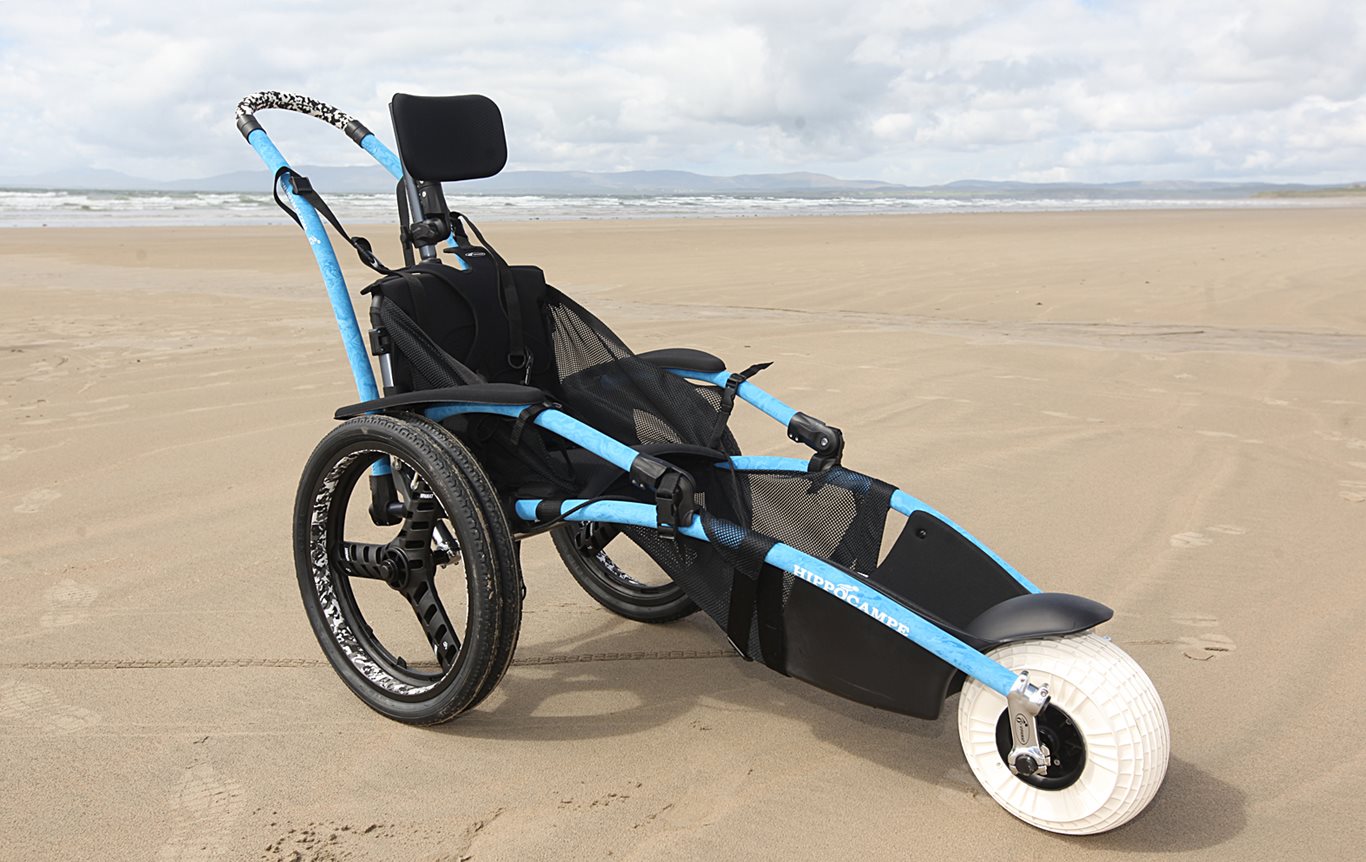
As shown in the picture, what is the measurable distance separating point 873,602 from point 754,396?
990mm

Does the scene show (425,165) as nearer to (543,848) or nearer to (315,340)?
(543,848)

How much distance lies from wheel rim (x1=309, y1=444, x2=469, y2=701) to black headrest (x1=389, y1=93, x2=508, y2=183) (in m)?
0.90

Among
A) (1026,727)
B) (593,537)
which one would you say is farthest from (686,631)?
(1026,727)

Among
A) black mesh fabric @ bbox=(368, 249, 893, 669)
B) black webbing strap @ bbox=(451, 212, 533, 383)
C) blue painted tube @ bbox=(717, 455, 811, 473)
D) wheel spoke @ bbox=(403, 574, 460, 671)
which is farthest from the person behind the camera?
black webbing strap @ bbox=(451, 212, 533, 383)

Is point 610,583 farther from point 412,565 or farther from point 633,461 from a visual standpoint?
point 633,461

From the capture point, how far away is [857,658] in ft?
7.47

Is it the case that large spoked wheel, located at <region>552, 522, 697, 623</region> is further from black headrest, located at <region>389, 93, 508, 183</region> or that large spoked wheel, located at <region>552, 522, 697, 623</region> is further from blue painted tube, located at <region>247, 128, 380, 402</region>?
black headrest, located at <region>389, 93, 508, 183</region>

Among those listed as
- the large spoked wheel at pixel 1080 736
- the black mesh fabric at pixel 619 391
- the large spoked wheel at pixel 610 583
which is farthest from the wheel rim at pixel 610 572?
the large spoked wheel at pixel 1080 736

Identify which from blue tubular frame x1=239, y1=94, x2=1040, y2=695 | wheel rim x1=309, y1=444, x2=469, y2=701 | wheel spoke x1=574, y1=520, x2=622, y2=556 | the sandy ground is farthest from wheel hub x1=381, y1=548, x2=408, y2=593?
wheel spoke x1=574, y1=520, x2=622, y2=556

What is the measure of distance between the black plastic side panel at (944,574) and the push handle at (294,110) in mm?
2147

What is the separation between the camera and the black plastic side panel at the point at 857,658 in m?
2.21

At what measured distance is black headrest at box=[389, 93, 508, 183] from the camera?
3.04 metres

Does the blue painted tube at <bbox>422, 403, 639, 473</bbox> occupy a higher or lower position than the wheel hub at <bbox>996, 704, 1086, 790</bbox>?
higher

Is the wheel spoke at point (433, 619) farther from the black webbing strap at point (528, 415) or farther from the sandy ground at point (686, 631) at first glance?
the black webbing strap at point (528, 415)
